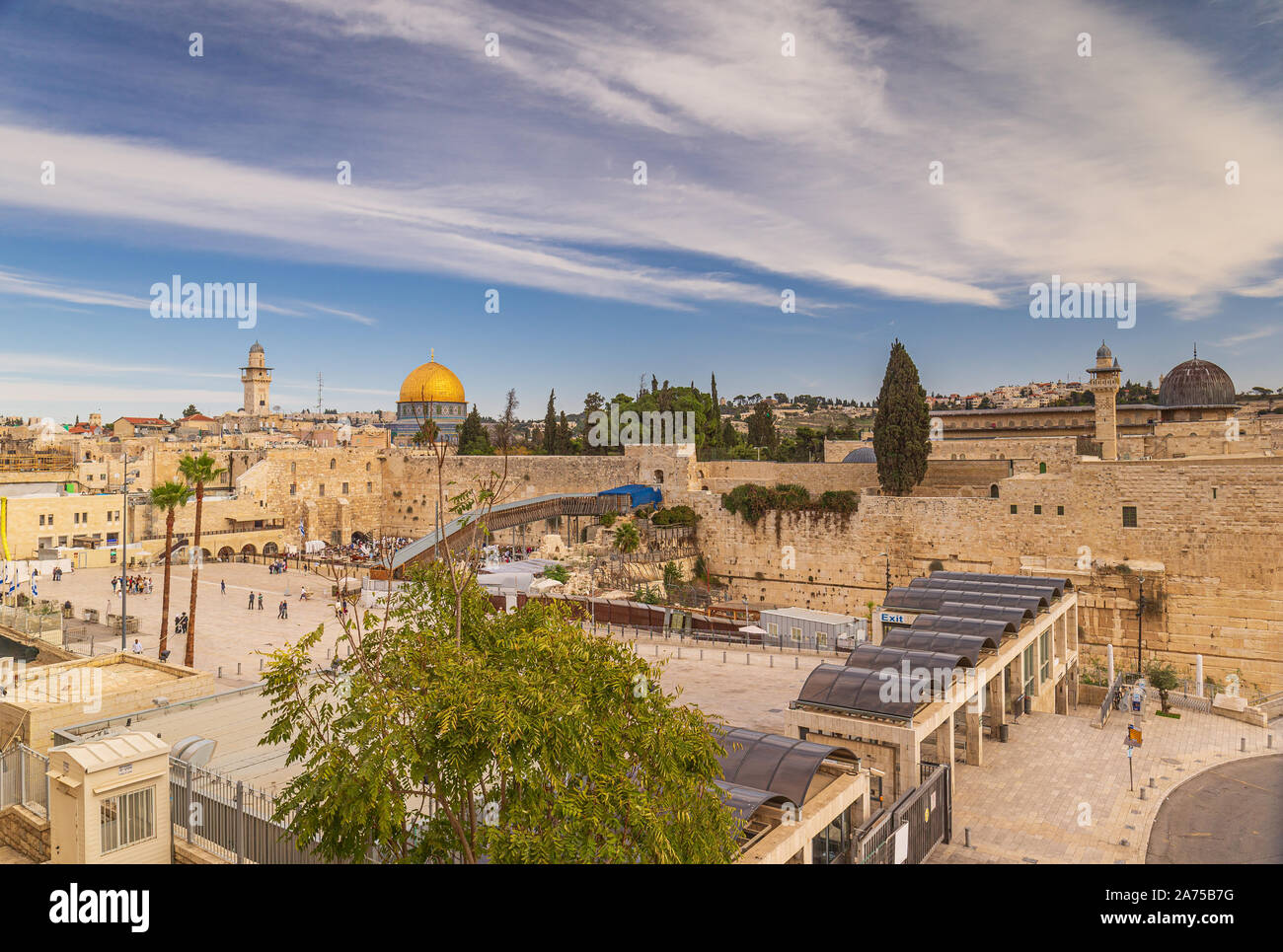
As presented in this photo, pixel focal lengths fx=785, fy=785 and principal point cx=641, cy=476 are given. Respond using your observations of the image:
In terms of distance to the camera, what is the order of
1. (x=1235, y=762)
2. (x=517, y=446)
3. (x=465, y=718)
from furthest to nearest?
(x=517, y=446) < (x=1235, y=762) < (x=465, y=718)

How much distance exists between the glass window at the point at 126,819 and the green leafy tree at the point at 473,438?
42634 mm

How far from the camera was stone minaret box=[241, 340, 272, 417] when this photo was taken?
8006 centimetres

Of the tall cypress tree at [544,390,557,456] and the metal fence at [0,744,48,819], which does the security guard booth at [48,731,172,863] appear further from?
the tall cypress tree at [544,390,557,456]

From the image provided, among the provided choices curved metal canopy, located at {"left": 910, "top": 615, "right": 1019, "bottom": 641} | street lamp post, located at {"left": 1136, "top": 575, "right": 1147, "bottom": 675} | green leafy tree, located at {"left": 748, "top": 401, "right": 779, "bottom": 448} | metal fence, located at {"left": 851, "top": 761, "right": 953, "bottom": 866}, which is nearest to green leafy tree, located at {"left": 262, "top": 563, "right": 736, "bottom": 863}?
metal fence, located at {"left": 851, "top": 761, "right": 953, "bottom": 866}

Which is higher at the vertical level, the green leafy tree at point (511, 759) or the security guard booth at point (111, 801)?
the green leafy tree at point (511, 759)

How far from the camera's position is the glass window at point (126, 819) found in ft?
21.8

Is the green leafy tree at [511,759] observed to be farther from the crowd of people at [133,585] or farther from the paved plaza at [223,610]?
the crowd of people at [133,585]

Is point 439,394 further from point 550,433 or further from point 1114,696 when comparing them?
point 1114,696

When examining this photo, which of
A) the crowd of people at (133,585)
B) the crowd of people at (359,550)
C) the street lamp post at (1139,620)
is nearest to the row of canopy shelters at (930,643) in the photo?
A: the street lamp post at (1139,620)

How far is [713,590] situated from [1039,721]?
56.9 feet

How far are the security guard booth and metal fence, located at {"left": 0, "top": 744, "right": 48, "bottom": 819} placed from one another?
88 centimetres

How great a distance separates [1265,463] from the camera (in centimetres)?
2150
